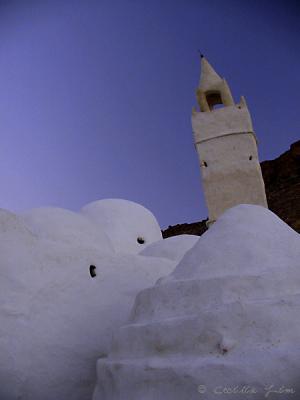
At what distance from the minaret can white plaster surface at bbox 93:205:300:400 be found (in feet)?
19.5

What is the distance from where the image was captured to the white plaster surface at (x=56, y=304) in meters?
6.91

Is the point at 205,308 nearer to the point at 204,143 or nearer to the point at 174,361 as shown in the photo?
the point at 174,361

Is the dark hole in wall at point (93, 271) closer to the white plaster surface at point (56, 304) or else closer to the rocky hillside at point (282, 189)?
the white plaster surface at point (56, 304)

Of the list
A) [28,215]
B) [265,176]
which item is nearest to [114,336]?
[28,215]

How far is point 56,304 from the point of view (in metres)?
7.53

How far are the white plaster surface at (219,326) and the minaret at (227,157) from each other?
5.93 meters

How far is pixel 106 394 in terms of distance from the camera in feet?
18.0

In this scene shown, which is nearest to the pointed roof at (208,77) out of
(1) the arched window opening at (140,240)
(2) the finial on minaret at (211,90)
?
(2) the finial on minaret at (211,90)

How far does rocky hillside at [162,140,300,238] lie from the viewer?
2945 centimetres

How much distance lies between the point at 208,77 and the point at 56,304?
8966mm

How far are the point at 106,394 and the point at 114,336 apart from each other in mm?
640

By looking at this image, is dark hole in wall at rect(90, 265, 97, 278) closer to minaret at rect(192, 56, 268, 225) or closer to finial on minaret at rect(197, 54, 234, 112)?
minaret at rect(192, 56, 268, 225)

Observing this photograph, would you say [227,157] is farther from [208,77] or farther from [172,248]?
[172,248]

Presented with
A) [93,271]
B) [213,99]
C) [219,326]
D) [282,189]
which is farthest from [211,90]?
[282,189]
